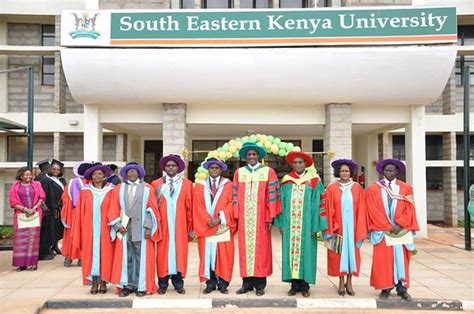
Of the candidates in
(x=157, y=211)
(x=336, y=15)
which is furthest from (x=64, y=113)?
(x=157, y=211)

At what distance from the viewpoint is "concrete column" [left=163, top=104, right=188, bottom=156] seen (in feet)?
38.4

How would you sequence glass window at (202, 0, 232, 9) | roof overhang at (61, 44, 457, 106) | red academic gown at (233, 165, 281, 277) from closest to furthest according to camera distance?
red academic gown at (233, 165, 281, 277)
roof overhang at (61, 44, 457, 106)
glass window at (202, 0, 232, 9)

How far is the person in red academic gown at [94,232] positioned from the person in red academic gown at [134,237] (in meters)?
0.15

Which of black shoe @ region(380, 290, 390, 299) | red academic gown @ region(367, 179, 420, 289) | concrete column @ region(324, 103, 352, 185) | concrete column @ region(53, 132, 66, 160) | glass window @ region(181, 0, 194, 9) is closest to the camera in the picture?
red academic gown @ region(367, 179, 420, 289)

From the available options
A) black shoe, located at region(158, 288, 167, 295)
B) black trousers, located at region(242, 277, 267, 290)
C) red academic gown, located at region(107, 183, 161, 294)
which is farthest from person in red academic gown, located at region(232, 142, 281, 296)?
red academic gown, located at region(107, 183, 161, 294)

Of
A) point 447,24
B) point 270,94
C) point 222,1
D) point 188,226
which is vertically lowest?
point 188,226

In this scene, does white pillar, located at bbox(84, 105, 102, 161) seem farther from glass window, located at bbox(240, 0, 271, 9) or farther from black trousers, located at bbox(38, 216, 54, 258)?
glass window, located at bbox(240, 0, 271, 9)

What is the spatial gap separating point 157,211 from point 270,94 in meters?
5.90

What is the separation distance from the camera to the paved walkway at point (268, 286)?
245 inches

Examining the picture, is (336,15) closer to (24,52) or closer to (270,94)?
(270,94)

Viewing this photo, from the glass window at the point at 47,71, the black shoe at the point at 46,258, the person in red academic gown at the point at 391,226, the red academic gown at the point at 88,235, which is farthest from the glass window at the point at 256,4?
the red academic gown at the point at 88,235

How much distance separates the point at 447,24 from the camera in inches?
422

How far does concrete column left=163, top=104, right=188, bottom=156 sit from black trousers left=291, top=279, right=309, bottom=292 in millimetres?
6011

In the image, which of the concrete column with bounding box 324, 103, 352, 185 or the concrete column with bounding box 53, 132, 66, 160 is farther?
the concrete column with bounding box 53, 132, 66, 160
